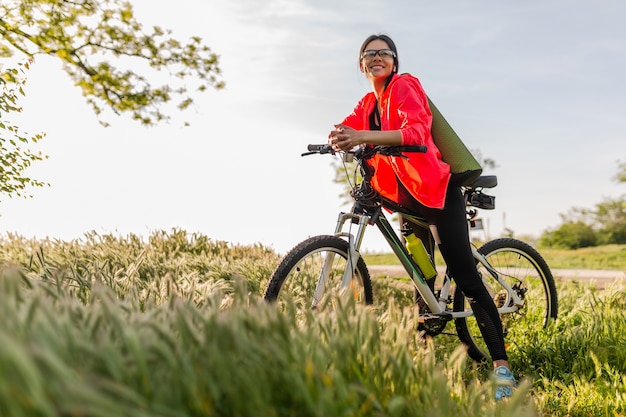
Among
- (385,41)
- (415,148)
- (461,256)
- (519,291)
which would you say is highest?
(385,41)

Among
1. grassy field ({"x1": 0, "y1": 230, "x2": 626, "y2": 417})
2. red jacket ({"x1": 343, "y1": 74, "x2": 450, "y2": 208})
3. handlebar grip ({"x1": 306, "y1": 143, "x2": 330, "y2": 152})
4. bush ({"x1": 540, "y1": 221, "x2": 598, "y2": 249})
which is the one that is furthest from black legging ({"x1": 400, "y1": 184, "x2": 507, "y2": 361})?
bush ({"x1": 540, "y1": 221, "x2": 598, "y2": 249})

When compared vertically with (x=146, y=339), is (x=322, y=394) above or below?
below

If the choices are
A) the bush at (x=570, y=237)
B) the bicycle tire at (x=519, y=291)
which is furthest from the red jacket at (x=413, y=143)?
the bush at (x=570, y=237)

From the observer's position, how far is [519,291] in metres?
5.97

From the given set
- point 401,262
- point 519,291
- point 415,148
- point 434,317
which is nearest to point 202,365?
point 415,148

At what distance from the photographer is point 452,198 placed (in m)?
4.72

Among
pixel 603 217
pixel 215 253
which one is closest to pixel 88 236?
pixel 215 253

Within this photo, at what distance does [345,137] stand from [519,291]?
9.63 feet

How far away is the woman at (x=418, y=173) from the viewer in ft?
14.4

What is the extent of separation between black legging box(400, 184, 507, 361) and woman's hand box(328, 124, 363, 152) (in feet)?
3.14

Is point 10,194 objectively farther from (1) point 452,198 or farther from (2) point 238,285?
(2) point 238,285

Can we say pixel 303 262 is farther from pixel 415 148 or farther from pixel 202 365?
pixel 202 365

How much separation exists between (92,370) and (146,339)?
0.70 ft

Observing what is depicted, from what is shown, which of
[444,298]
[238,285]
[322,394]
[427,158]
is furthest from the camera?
[444,298]
